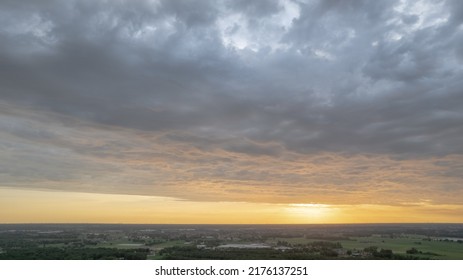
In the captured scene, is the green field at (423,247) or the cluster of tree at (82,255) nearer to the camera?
the cluster of tree at (82,255)

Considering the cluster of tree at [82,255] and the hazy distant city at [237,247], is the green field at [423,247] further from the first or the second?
the cluster of tree at [82,255]

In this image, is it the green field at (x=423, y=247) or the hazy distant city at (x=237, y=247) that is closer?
the hazy distant city at (x=237, y=247)

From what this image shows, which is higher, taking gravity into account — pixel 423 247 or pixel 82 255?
pixel 423 247

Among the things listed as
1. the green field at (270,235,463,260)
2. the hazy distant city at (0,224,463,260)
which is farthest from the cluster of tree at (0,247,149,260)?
the green field at (270,235,463,260)

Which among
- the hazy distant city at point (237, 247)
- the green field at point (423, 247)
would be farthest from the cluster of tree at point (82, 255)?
the green field at point (423, 247)

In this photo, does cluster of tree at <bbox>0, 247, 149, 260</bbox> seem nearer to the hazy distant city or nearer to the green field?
the hazy distant city

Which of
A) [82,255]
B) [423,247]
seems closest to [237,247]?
[82,255]

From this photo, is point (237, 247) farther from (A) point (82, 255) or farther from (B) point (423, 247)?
(B) point (423, 247)

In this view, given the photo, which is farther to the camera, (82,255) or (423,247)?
(423,247)

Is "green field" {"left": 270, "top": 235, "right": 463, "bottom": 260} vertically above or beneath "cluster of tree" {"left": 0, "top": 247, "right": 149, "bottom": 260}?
above

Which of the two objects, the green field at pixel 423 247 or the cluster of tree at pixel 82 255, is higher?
the green field at pixel 423 247
